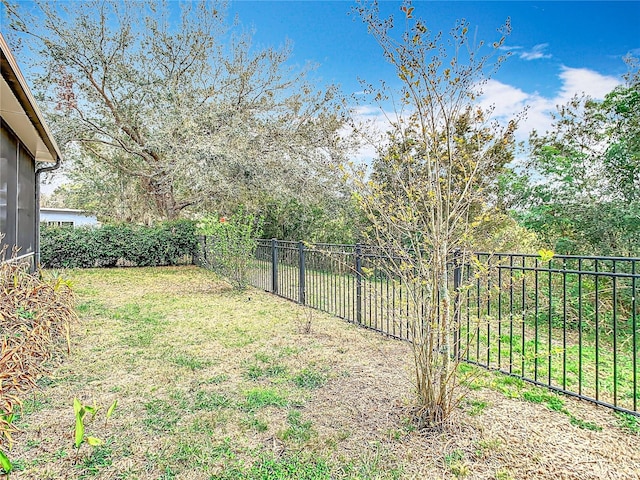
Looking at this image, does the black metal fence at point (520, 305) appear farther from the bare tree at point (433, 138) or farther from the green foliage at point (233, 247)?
the green foliage at point (233, 247)

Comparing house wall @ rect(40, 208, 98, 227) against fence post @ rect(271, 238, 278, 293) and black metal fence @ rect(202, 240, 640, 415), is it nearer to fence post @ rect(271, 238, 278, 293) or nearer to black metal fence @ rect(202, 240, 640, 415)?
fence post @ rect(271, 238, 278, 293)

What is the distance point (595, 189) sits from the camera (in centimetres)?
595

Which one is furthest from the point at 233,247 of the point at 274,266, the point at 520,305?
the point at 520,305

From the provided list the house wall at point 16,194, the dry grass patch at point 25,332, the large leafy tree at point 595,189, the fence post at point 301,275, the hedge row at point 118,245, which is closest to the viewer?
the dry grass patch at point 25,332

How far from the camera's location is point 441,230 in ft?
8.46

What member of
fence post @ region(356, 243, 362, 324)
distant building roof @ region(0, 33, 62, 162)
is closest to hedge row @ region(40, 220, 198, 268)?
distant building roof @ region(0, 33, 62, 162)

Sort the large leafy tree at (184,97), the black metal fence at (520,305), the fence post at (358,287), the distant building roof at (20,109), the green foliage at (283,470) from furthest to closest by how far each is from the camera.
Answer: the large leafy tree at (184,97)
the fence post at (358,287)
the distant building roof at (20,109)
the black metal fence at (520,305)
the green foliage at (283,470)

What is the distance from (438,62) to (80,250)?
12.5 metres

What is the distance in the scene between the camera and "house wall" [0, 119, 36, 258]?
197 inches

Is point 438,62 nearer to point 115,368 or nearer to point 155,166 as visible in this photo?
point 115,368

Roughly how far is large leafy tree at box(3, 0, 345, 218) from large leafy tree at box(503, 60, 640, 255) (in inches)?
266

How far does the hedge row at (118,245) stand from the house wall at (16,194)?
192 inches

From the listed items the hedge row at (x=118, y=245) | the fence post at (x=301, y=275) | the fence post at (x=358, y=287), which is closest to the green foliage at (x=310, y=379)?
the fence post at (x=358, y=287)

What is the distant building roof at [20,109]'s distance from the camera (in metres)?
3.26
